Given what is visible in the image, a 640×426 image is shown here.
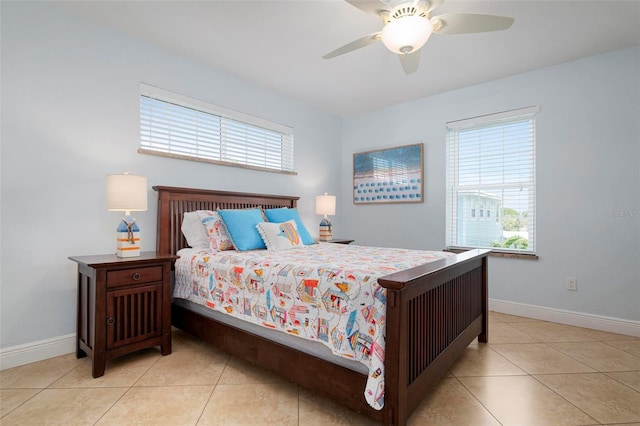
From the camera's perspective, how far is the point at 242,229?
2701mm

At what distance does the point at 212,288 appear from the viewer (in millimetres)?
2246

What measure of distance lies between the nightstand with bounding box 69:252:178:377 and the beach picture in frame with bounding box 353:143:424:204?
9.56 feet

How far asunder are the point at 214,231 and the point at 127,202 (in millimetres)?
701

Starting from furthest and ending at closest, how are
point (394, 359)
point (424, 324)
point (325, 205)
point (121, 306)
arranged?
point (325, 205), point (121, 306), point (424, 324), point (394, 359)

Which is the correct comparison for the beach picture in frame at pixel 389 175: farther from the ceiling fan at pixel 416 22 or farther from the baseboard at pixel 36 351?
the baseboard at pixel 36 351

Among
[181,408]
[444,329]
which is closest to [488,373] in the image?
[444,329]

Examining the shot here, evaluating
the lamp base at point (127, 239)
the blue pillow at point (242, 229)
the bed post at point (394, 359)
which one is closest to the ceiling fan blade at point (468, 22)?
the bed post at point (394, 359)

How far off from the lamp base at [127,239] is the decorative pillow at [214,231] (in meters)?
0.55

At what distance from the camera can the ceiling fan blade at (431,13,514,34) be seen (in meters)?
1.74

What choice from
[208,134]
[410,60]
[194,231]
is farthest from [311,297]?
[208,134]

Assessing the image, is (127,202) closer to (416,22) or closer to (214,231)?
(214,231)

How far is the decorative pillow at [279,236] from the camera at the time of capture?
271 cm

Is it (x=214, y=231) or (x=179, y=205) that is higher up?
(x=179, y=205)

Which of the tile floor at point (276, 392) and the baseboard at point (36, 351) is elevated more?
the baseboard at point (36, 351)
